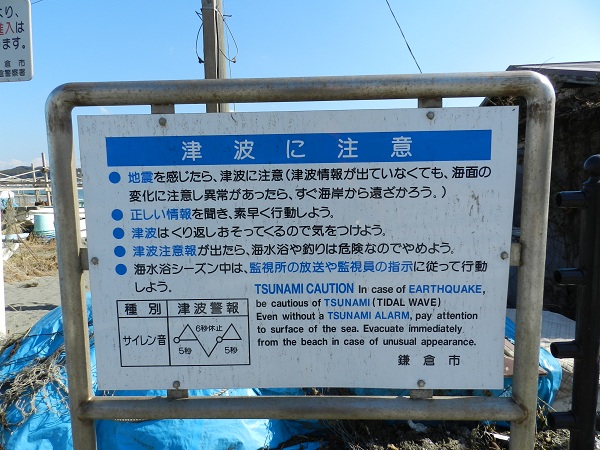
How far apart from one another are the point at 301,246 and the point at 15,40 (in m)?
3.72

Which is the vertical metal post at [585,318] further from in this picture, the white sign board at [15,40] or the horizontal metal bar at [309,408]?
the white sign board at [15,40]

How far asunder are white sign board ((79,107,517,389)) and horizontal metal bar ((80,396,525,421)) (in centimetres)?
7

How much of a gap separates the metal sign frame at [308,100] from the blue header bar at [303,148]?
139mm

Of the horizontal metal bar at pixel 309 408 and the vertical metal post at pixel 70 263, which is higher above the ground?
the vertical metal post at pixel 70 263

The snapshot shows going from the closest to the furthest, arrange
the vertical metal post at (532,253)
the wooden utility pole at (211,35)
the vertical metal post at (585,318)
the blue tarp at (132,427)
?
the vertical metal post at (532,253) < the vertical metal post at (585,318) < the blue tarp at (132,427) < the wooden utility pole at (211,35)

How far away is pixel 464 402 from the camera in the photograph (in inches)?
63.7

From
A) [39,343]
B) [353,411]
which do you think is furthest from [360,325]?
[39,343]

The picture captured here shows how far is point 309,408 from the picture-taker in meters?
1.64

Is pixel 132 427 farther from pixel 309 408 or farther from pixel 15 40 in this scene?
pixel 15 40

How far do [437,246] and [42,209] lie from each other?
1656 centimetres

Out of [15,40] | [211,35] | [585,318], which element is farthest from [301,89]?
[15,40]

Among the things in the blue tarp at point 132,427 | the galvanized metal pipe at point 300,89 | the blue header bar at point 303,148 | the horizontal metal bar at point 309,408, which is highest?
the galvanized metal pipe at point 300,89

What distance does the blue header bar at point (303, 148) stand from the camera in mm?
1518

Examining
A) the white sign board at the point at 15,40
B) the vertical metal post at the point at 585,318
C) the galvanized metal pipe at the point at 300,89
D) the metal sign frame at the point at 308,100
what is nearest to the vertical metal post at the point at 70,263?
the metal sign frame at the point at 308,100
